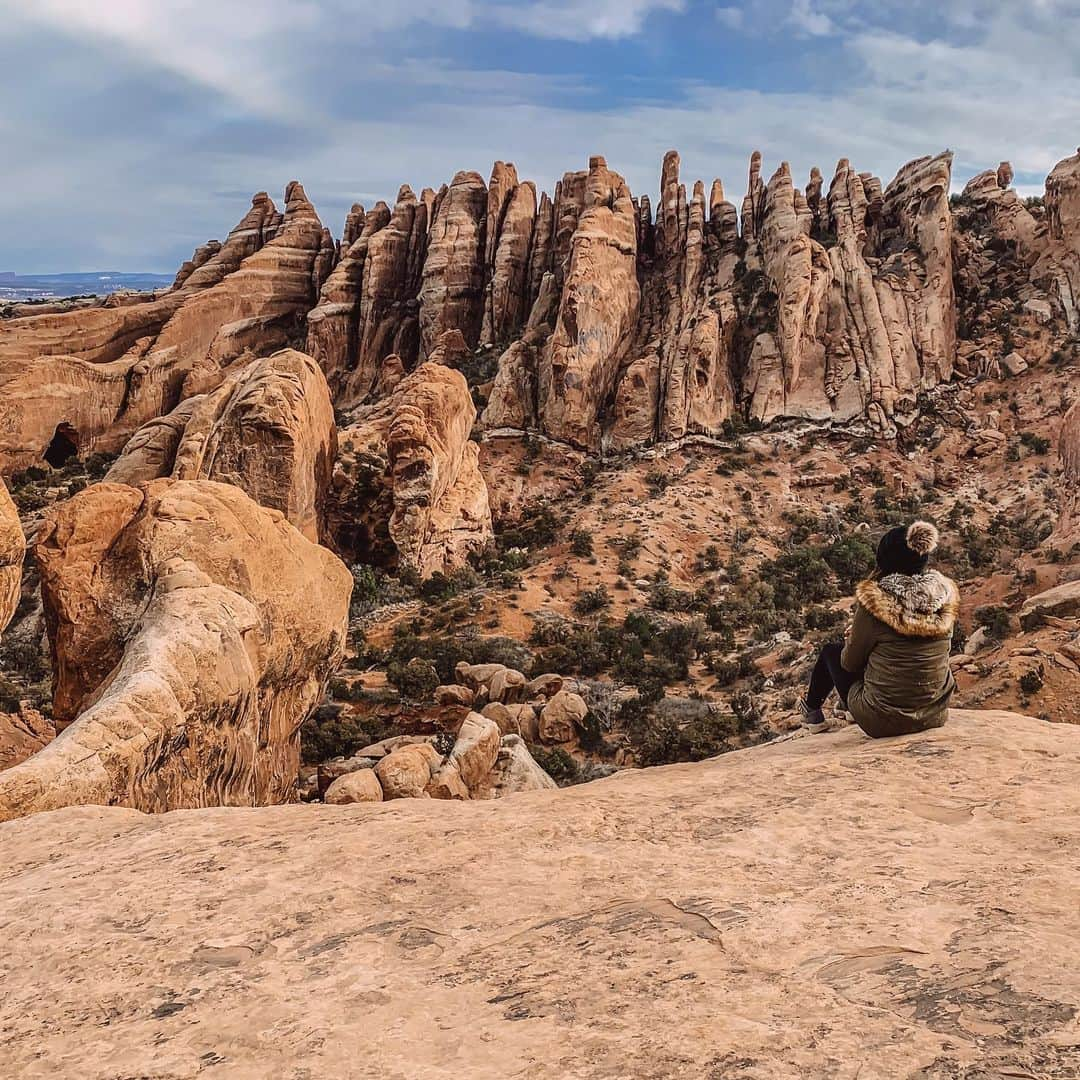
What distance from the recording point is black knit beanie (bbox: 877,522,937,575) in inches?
219

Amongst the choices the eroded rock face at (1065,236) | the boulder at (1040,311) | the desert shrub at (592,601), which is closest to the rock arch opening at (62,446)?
the desert shrub at (592,601)

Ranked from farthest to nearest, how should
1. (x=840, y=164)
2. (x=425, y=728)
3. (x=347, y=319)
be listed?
(x=347, y=319) → (x=840, y=164) → (x=425, y=728)

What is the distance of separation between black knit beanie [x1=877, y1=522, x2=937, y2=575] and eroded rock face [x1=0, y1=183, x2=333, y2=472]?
37.3 meters

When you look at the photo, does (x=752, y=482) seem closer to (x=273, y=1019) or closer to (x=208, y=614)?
(x=208, y=614)

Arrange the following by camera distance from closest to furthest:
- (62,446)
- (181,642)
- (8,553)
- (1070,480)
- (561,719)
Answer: (181,642) < (8,553) < (561,719) < (1070,480) < (62,446)

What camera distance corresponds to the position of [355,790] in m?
9.67

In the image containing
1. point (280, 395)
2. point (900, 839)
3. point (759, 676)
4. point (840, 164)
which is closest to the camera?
point (900, 839)

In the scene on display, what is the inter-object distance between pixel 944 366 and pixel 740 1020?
3994cm

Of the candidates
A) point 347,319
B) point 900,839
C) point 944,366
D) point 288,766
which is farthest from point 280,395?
point 944,366

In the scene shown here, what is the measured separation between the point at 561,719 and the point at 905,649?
1008 cm

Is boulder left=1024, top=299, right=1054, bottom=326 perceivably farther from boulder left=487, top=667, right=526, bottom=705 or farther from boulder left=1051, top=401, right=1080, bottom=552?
boulder left=487, top=667, right=526, bottom=705

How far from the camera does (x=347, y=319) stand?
4412 cm

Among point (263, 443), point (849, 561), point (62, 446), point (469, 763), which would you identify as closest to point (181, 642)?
point (469, 763)

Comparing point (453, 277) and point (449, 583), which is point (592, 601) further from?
point (453, 277)
